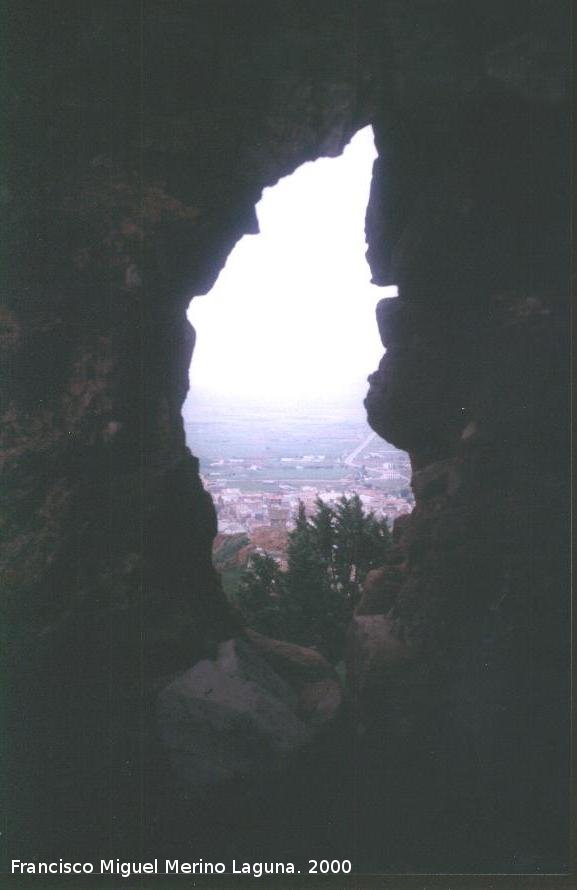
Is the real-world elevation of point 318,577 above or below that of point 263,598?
above

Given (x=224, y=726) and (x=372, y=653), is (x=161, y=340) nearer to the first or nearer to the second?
(x=224, y=726)

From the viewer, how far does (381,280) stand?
45.6 feet

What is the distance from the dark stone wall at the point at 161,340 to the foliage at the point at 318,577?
361 inches

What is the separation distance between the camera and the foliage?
19.5 meters

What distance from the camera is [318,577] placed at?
20.8m

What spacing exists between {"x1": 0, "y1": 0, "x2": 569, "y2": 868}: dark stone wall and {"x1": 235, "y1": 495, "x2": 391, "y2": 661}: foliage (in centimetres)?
916

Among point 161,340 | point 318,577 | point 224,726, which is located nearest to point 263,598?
point 318,577

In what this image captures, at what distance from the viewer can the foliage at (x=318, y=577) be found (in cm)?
1945

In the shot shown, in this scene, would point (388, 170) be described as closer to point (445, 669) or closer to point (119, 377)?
point (119, 377)

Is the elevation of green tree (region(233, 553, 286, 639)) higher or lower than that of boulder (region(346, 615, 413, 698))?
lower

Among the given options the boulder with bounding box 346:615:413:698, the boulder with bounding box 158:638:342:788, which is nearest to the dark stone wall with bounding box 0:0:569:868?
the boulder with bounding box 346:615:413:698

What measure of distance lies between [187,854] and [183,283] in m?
10.1

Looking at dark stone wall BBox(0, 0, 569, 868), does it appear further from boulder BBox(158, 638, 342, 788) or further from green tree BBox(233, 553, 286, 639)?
green tree BBox(233, 553, 286, 639)

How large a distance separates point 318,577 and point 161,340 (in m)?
13.0
